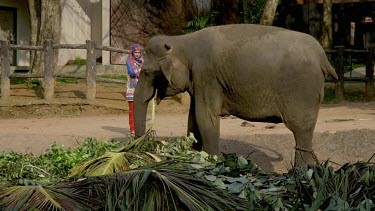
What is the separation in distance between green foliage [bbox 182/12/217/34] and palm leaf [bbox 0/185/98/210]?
17.5m

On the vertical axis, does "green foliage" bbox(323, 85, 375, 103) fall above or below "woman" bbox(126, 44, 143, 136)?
below

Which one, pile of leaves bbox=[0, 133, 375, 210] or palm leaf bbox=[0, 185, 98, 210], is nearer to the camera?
pile of leaves bbox=[0, 133, 375, 210]

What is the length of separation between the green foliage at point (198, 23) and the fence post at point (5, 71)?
6199 mm

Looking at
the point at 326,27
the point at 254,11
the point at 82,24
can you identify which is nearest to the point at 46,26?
the point at 82,24

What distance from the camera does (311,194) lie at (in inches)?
156

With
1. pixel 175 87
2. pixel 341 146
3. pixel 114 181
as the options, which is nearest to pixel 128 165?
pixel 114 181

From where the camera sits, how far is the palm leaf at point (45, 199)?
4.16 meters

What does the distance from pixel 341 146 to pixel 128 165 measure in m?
6.12

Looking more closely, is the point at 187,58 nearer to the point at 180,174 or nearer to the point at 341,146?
the point at 341,146

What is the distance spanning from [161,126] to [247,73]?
5939 mm

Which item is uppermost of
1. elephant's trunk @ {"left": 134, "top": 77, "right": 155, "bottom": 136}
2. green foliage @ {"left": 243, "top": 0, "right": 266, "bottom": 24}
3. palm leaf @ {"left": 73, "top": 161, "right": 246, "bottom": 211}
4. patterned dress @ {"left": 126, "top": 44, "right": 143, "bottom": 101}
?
green foliage @ {"left": 243, "top": 0, "right": 266, "bottom": 24}

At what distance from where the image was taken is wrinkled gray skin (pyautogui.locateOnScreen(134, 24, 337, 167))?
326 inches

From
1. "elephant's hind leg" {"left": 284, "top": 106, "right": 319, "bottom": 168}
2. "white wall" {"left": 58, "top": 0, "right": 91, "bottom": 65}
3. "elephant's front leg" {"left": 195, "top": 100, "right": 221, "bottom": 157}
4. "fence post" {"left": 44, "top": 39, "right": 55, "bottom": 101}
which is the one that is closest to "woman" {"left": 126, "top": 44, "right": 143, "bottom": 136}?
"elephant's front leg" {"left": 195, "top": 100, "right": 221, "bottom": 157}

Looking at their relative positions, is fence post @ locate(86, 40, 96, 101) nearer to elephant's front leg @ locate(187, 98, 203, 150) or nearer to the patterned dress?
the patterned dress
